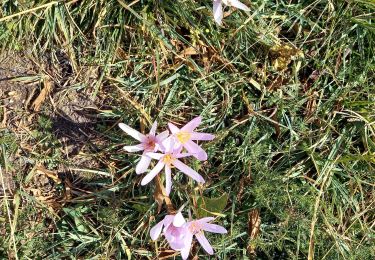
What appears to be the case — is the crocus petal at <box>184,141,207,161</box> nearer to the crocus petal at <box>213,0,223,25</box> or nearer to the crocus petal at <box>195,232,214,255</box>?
the crocus petal at <box>195,232,214,255</box>

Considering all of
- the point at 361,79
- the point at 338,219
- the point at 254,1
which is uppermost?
the point at 254,1

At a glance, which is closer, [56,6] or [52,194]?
[56,6]

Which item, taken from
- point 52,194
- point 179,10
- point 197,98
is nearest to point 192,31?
point 179,10

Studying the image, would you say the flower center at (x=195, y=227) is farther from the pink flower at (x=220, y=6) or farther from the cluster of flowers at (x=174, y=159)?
the pink flower at (x=220, y=6)

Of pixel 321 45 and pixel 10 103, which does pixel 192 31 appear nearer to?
pixel 321 45

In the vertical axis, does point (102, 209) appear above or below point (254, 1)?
below

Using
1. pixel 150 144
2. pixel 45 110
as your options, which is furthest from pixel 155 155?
pixel 45 110

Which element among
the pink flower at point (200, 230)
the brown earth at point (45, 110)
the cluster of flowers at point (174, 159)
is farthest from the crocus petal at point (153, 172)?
the brown earth at point (45, 110)

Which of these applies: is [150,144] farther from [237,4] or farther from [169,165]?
[237,4]
